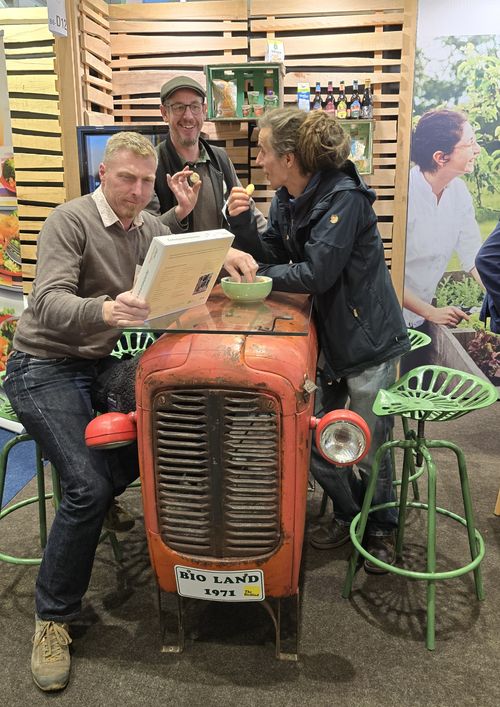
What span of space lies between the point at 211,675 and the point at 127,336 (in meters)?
1.52

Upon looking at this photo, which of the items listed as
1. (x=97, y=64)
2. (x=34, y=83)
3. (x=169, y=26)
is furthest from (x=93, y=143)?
(x=169, y=26)

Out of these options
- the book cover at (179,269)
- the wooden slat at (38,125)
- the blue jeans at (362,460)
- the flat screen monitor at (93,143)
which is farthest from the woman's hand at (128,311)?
the wooden slat at (38,125)

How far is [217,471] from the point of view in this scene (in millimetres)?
1917

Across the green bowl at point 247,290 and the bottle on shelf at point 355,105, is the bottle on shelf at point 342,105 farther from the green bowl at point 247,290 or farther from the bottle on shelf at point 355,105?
the green bowl at point 247,290

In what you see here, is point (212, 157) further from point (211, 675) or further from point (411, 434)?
point (211, 675)

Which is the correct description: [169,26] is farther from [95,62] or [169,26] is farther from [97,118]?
[97,118]

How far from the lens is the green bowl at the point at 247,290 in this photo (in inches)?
89.4

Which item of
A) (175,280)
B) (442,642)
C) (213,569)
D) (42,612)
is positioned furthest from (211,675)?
(175,280)

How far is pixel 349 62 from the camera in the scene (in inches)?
190

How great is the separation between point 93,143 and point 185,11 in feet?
5.99

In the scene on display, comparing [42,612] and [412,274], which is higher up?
[412,274]

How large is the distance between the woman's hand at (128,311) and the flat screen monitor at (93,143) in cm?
220

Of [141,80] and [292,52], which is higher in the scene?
[292,52]

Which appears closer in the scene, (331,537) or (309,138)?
(309,138)
